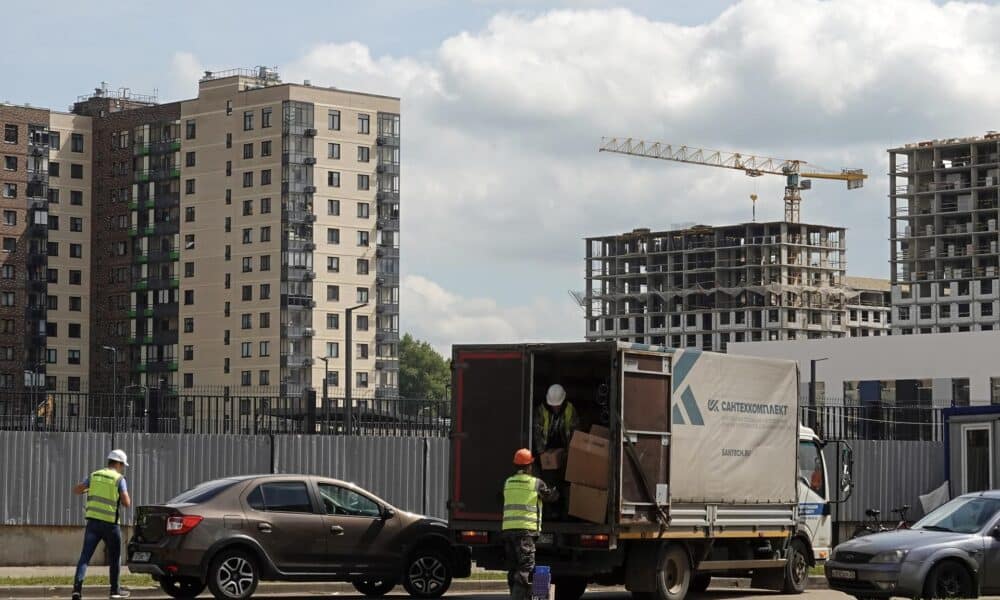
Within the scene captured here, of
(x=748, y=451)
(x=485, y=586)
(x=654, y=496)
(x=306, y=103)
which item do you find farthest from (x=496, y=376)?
(x=306, y=103)

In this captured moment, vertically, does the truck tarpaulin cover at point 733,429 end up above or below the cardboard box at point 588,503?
above

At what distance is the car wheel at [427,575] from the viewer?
2306 cm

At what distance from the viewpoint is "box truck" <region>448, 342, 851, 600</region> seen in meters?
21.3

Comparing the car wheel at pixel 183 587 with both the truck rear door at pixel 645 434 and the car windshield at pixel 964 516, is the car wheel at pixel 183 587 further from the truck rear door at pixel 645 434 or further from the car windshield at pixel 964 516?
the car windshield at pixel 964 516

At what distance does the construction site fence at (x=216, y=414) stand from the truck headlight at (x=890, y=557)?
11022 mm

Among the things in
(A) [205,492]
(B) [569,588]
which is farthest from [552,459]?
(A) [205,492]

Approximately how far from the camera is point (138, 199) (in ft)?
496

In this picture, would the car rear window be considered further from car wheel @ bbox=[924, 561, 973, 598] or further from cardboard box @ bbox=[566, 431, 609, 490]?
car wheel @ bbox=[924, 561, 973, 598]

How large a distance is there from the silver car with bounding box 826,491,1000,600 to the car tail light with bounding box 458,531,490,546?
4.55 metres

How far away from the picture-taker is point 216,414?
31.7 metres

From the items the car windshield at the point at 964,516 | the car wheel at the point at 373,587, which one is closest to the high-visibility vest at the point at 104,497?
A: the car wheel at the point at 373,587

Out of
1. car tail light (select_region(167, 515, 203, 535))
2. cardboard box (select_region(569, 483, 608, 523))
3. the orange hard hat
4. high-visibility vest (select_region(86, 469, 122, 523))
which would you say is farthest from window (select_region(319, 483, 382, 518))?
the orange hard hat

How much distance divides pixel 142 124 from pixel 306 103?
18.1 metres

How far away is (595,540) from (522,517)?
1.44 metres
